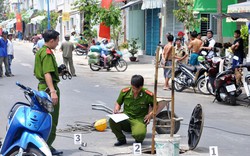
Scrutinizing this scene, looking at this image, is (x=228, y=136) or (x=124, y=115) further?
(x=228, y=136)

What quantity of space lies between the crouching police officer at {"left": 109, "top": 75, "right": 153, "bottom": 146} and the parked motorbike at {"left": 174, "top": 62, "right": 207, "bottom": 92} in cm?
801

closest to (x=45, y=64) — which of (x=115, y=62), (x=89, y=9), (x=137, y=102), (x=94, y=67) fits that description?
(x=137, y=102)

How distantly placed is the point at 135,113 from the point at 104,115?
126 inches

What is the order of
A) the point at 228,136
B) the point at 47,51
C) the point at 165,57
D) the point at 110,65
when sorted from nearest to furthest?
the point at 47,51
the point at 228,136
the point at 165,57
the point at 110,65

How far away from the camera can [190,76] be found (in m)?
17.4

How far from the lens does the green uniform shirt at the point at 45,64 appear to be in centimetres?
822

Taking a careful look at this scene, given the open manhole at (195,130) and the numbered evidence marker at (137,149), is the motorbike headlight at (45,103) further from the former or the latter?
the open manhole at (195,130)

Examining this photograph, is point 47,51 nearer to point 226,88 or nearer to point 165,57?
point 226,88

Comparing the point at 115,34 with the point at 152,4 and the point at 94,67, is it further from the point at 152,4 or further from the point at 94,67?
the point at 94,67

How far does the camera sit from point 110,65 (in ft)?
84.4

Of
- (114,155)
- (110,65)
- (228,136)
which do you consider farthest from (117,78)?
(114,155)

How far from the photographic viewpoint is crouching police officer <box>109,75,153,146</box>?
30.0 feet

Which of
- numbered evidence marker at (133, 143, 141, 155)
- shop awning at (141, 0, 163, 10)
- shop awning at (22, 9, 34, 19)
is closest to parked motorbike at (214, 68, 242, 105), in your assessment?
numbered evidence marker at (133, 143, 141, 155)

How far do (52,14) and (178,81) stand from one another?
4682 centimetres
